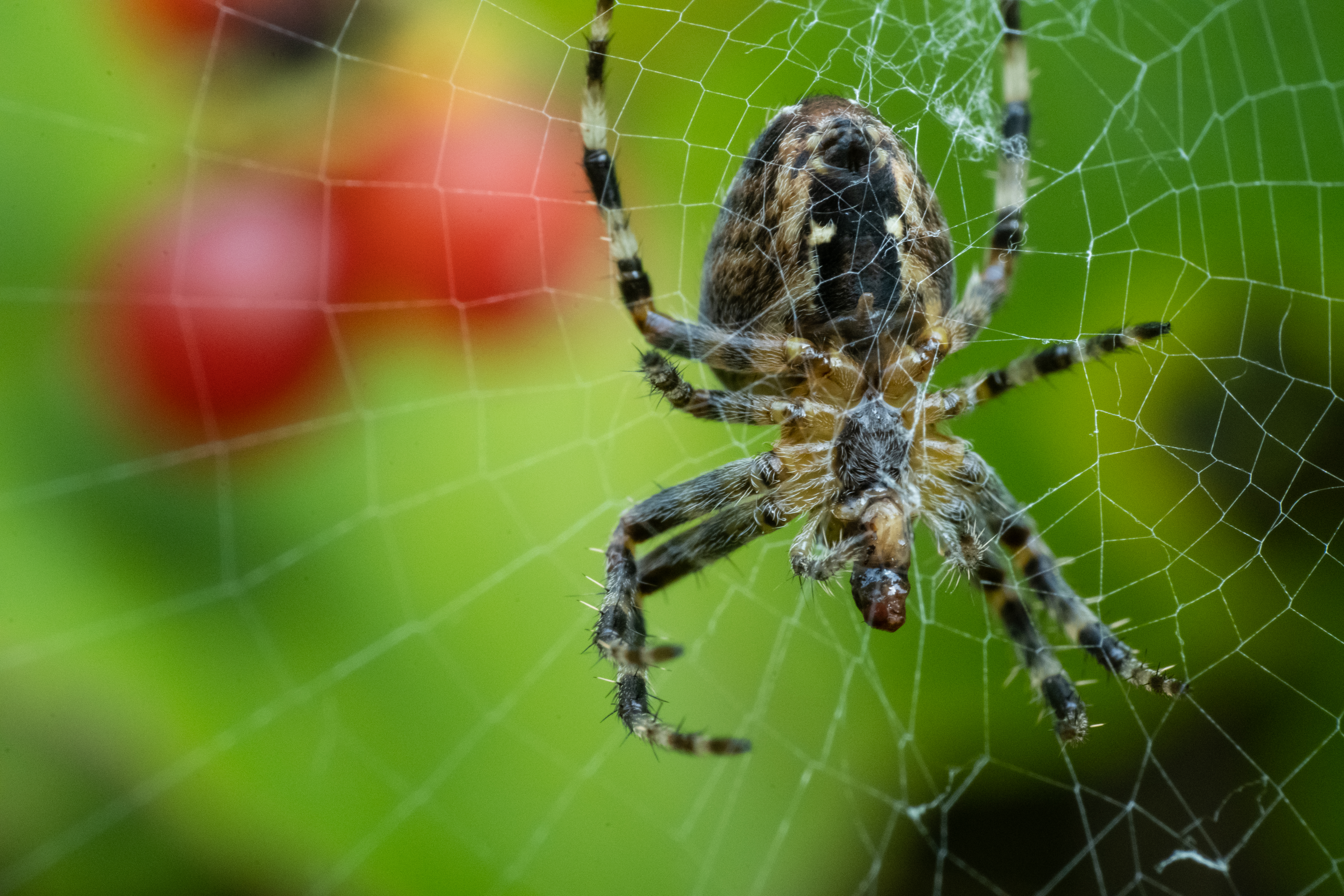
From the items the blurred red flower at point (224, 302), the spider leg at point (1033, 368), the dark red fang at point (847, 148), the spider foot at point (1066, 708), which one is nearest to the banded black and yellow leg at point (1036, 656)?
the spider foot at point (1066, 708)

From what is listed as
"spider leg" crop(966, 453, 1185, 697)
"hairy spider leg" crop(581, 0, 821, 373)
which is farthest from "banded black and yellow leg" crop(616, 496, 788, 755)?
"spider leg" crop(966, 453, 1185, 697)

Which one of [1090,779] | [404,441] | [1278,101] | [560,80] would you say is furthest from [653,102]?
[1090,779]

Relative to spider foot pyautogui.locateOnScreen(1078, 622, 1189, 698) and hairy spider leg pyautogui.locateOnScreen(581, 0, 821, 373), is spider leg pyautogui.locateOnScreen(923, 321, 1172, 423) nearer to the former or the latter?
hairy spider leg pyautogui.locateOnScreen(581, 0, 821, 373)

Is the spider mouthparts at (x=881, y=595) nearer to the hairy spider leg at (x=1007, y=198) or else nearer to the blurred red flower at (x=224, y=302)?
the hairy spider leg at (x=1007, y=198)

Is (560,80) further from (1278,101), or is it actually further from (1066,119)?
(1278,101)

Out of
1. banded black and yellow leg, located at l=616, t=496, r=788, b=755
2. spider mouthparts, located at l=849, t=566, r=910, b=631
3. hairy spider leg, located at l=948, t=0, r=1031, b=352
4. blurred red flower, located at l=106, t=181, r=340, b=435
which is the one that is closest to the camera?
spider mouthparts, located at l=849, t=566, r=910, b=631

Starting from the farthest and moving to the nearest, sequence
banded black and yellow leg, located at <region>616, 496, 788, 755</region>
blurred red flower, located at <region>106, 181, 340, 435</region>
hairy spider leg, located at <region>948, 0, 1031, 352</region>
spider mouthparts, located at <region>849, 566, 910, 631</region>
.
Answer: hairy spider leg, located at <region>948, 0, 1031, 352</region> < banded black and yellow leg, located at <region>616, 496, 788, 755</region> < blurred red flower, located at <region>106, 181, 340, 435</region> < spider mouthparts, located at <region>849, 566, 910, 631</region>

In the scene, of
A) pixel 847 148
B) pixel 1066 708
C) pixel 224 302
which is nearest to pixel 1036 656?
pixel 1066 708
